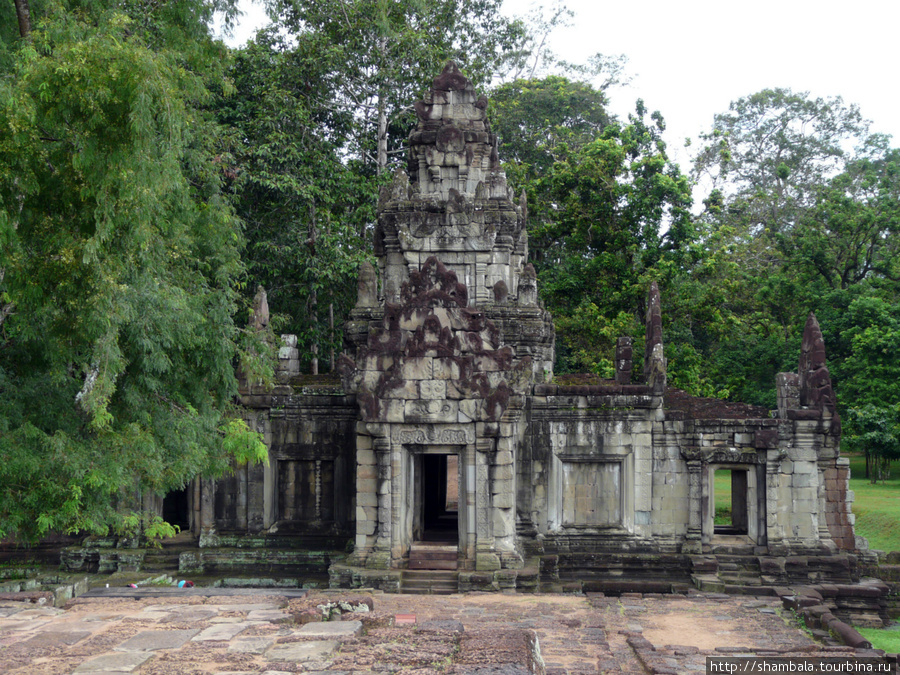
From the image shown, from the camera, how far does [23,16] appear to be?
13.4 m

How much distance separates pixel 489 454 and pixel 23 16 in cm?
1028

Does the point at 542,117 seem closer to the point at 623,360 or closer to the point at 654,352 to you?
the point at 623,360

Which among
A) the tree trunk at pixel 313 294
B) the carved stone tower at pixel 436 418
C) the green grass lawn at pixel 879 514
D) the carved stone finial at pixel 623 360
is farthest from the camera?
the tree trunk at pixel 313 294

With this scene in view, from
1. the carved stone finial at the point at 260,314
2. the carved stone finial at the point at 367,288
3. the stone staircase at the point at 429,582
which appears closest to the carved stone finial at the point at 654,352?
the stone staircase at the point at 429,582

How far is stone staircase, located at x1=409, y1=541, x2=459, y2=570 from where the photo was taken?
1533 centimetres

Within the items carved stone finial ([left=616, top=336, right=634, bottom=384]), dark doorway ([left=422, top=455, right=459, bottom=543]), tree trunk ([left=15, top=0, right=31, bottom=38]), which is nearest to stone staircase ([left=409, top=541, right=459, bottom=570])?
dark doorway ([left=422, top=455, right=459, bottom=543])

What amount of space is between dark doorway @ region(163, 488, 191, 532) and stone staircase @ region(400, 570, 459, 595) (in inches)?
272

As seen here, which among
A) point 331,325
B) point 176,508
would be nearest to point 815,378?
point 176,508

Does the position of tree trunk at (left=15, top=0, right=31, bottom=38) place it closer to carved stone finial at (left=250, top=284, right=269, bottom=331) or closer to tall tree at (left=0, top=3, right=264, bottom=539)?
tall tree at (left=0, top=3, right=264, bottom=539)

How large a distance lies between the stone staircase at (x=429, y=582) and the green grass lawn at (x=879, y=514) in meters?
13.7

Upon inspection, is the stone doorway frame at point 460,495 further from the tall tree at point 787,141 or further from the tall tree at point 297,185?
the tall tree at point 787,141

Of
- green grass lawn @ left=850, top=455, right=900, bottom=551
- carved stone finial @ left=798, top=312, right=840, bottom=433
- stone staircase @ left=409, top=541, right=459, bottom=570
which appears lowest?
green grass lawn @ left=850, top=455, right=900, bottom=551

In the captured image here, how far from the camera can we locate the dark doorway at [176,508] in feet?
65.5

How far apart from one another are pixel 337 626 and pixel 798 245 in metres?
27.9
